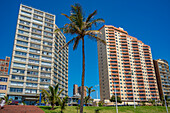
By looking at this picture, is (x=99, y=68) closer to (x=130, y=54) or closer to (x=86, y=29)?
(x=130, y=54)

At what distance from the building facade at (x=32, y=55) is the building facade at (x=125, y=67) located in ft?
124

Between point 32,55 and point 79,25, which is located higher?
point 32,55

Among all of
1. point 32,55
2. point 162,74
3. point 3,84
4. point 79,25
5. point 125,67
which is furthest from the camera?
point 162,74

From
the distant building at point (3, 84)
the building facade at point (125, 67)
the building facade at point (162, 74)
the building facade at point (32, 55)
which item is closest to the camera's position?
the distant building at point (3, 84)

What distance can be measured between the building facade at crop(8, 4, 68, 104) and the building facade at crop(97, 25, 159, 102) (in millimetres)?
37912

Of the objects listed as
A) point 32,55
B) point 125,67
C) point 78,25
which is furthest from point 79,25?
point 125,67

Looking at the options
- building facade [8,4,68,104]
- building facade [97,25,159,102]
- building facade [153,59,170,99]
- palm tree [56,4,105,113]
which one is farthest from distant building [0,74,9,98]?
building facade [153,59,170,99]

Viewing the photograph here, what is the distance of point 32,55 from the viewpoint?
8125 cm

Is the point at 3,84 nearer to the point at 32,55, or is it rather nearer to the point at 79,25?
the point at 32,55

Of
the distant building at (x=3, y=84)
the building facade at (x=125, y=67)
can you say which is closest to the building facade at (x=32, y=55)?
the distant building at (x=3, y=84)

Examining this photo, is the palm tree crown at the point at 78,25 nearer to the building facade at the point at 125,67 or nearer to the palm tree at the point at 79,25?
the palm tree at the point at 79,25

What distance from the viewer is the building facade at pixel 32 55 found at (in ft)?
242

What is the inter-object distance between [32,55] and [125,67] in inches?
2629

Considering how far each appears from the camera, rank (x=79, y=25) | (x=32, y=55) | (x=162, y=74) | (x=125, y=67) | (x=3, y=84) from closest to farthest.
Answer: (x=79, y=25)
(x=3, y=84)
(x=32, y=55)
(x=125, y=67)
(x=162, y=74)
